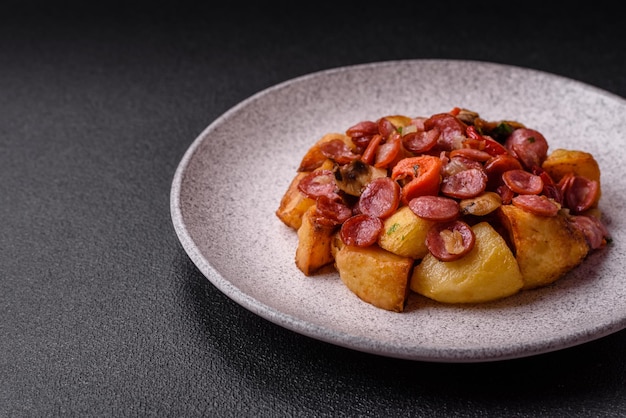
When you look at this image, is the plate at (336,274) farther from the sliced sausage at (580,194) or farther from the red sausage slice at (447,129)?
the red sausage slice at (447,129)

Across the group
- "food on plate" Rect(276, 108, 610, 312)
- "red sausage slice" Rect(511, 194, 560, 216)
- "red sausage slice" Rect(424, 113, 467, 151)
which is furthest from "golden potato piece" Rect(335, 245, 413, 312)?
"red sausage slice" Rect(424, 113, 467, 151)

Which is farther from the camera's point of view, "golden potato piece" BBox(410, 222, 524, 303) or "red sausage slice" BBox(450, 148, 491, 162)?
"red sausage slice" BBox(450, 148, 491, 162)

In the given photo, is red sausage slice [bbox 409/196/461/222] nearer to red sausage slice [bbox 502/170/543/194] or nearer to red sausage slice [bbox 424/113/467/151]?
red sausage slice [bbox 502/170/543/194]

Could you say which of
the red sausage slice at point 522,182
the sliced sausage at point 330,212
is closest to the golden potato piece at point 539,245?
the red sausage slice at point 522,182

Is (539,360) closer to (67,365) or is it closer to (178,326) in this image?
(178,326)

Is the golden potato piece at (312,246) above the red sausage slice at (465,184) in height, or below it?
below

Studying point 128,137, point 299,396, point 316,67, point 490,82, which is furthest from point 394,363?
point 316,67
